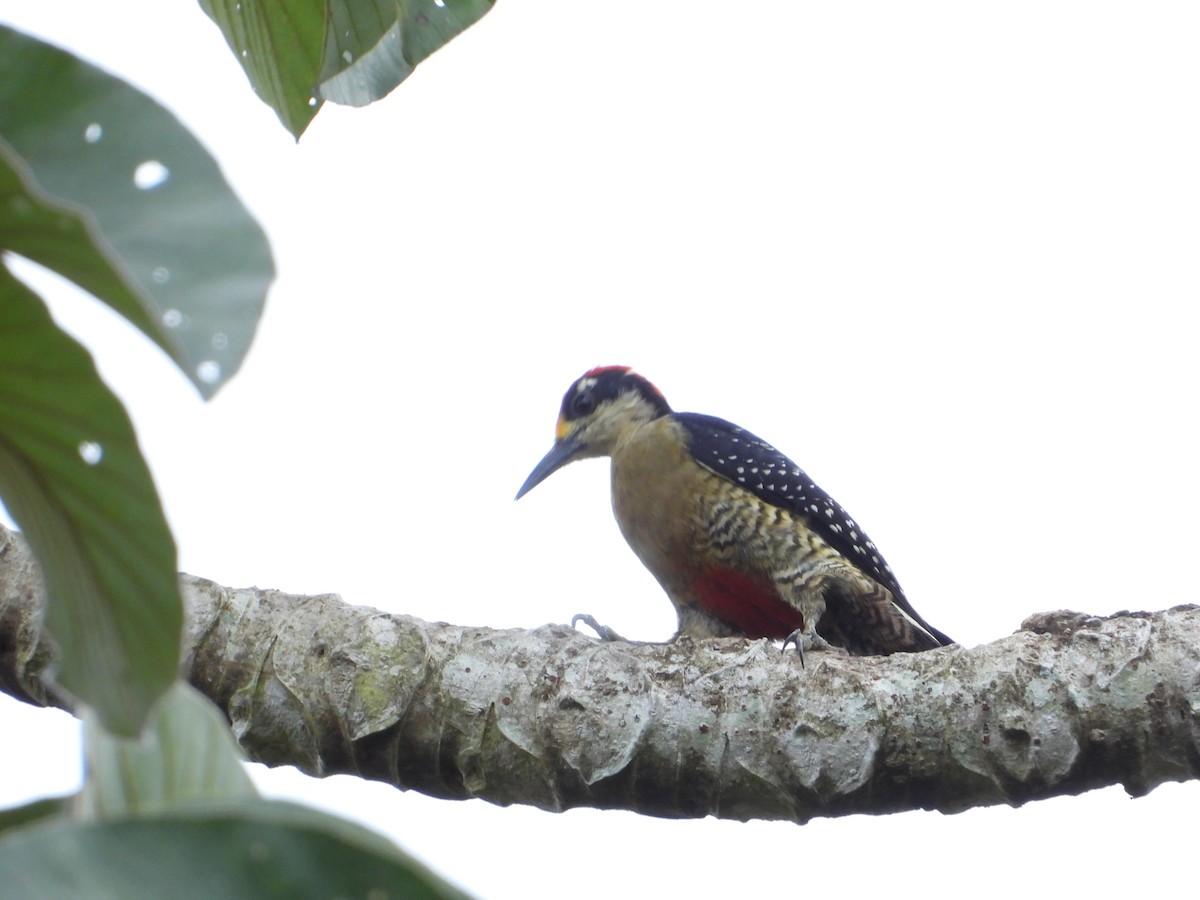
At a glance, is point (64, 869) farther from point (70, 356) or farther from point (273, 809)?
point (70, 356)

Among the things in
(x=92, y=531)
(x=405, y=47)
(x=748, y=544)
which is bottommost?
(x=92, y=531)

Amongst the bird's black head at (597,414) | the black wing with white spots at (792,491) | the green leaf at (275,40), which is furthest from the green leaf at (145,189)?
the bird's black head at (597,414)

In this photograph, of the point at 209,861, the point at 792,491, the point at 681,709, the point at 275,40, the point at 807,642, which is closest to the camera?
the point at 209,861

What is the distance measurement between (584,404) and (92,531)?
15.3ft

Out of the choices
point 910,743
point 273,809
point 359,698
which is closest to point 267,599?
point 359,698

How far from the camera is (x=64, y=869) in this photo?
1.98ft

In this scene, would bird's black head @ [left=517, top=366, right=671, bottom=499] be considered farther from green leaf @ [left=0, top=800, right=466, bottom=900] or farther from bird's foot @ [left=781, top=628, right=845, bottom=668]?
green leaf @ [left=0, top=800, right=466, bottom=900]

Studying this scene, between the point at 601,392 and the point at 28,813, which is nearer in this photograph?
the point at 28,813

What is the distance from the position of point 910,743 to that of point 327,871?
2479 millimetres

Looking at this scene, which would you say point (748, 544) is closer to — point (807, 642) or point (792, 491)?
point (792, 491)

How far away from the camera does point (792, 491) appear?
4941 mm

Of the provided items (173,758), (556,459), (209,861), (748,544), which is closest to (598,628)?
(748,544)

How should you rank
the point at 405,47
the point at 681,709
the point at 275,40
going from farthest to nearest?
1. the point at 681,709
2. the point at 405,47
3. the point at 275,40

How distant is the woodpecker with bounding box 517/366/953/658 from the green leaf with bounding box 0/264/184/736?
3.44 meters
